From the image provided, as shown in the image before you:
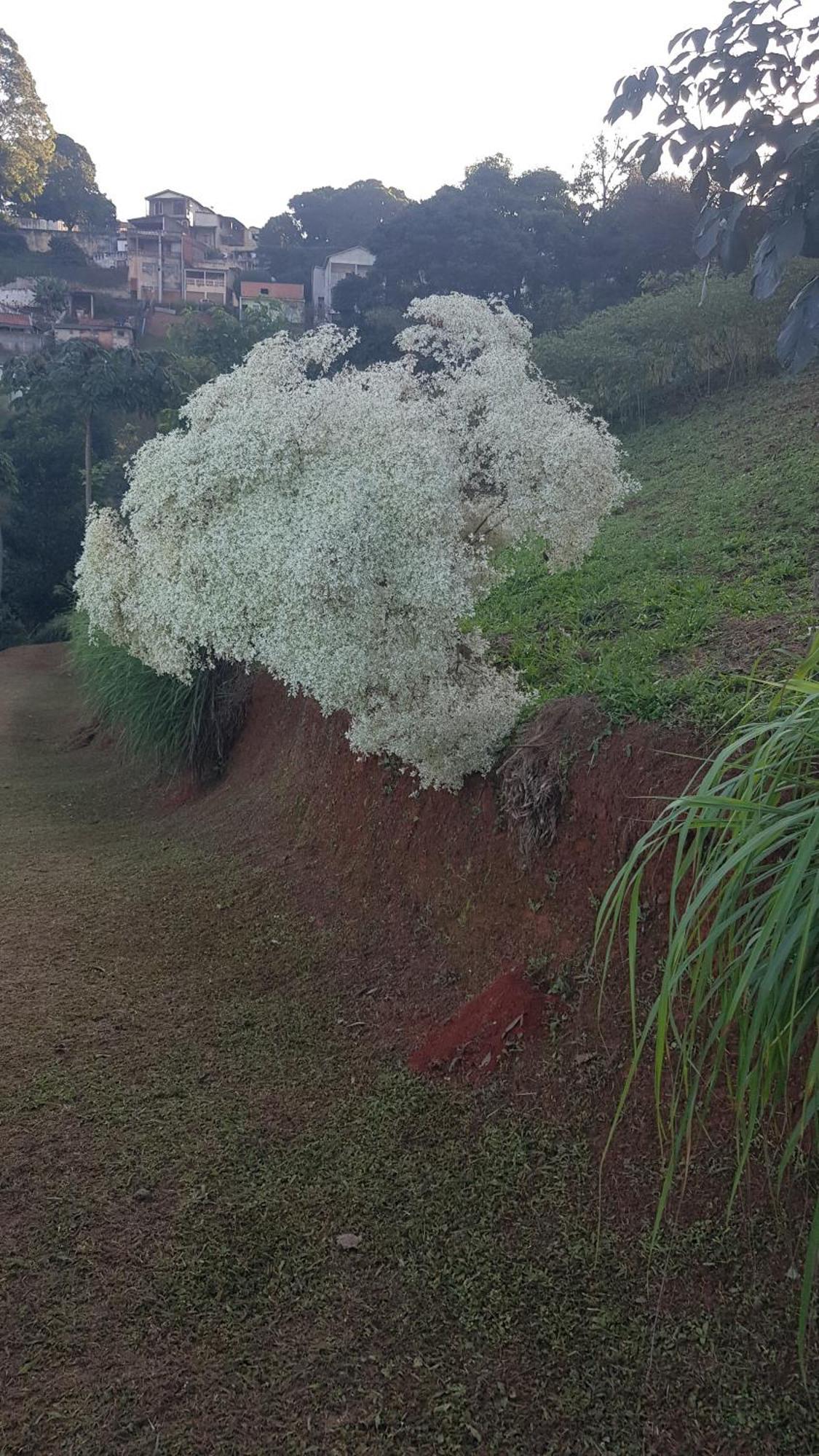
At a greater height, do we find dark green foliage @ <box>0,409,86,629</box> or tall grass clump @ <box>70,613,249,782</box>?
dark green foliage @ <box>0,409,86,629</box>

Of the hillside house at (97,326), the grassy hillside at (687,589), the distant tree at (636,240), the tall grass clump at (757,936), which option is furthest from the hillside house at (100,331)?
the tall grass clump at (757,936)

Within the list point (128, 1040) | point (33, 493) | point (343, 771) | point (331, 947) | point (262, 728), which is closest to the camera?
point (128, 1040)

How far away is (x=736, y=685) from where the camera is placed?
3773 mm

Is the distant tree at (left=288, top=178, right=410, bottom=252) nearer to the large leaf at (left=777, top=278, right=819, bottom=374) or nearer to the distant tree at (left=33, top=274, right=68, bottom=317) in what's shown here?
the distant tree at (left=33, top=274, right=68, bottom=317)

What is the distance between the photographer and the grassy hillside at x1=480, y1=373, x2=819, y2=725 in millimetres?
4098

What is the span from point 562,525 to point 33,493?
1709cm

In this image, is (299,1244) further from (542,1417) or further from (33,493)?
(33,493)

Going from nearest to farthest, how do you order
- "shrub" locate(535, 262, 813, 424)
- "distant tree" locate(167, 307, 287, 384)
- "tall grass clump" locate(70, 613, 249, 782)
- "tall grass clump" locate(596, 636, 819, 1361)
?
"tall grass clump" locate(596, 636, 819, 1361), "tall grass clump" locate(70, 613, 249, 782), "shrub" locate(535, 262, 813, 424), "distant tree" locate(167, 307, 287, 384)

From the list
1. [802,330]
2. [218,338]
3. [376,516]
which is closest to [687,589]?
[376,516]

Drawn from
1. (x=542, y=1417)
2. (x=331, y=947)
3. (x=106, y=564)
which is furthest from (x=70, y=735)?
(x=542, y=1417)

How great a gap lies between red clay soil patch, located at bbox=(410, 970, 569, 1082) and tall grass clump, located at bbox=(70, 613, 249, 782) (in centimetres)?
352

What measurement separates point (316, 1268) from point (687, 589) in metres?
4.22

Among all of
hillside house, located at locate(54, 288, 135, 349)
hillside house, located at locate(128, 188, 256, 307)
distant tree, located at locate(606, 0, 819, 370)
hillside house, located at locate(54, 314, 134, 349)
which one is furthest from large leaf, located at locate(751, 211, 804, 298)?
hillside house, located at locate(128, 188, 256, 307)

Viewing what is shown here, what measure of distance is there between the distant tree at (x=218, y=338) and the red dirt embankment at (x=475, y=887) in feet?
54.9
